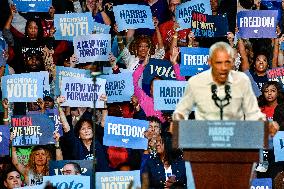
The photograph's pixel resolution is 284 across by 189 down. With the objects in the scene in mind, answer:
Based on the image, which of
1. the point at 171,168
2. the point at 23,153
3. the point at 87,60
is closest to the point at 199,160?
the point at 171,168

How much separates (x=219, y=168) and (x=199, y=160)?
0.41ft

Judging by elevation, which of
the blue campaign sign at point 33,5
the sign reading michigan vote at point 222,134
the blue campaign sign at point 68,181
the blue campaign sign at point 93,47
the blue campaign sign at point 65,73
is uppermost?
the blue campaign sign at point 33,5

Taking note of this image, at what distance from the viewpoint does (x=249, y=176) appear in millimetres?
5520

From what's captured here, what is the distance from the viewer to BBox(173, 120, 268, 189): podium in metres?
5.39

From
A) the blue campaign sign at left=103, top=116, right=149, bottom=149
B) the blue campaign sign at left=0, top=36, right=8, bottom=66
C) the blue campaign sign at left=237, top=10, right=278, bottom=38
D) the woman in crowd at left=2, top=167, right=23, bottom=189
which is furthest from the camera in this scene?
the blue campaign sign at left=237, top=10, right=278, bottom=38

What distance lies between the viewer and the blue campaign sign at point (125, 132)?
31.5 feet

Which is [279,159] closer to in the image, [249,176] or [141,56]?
[141,56]

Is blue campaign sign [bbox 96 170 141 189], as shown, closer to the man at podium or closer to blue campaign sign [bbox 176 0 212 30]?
blue campaign sign [bbox 176 0 212 30]

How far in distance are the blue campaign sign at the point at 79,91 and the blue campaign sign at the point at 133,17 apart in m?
1.03

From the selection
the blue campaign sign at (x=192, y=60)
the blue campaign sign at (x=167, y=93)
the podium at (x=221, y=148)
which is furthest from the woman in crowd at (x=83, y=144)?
the podium at (x=221, y=148)

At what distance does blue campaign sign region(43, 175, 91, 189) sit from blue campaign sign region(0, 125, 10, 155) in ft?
2.93

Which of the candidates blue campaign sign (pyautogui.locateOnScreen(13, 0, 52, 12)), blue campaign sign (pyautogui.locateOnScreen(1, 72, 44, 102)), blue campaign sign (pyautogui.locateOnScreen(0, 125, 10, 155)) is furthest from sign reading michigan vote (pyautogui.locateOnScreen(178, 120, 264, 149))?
blue campaign sign (pyautogui.locateOnScreen(13, 0, 52, 12))

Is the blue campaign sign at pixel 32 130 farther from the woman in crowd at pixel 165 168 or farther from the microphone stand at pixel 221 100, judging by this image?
the microphone stand at pixel 221 100

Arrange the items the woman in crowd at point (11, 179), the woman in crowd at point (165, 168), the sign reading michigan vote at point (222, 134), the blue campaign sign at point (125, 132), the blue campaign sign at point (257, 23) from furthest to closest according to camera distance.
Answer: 1. the blue campaign sign at point (257, 23)
2. the blue campaign sign at point (125, 132)
3. the woman in crowd at point (11, 179)
4. the woman in crowd at point (165, 168)
5. the sign reading michigan vote at point (222, 134)
